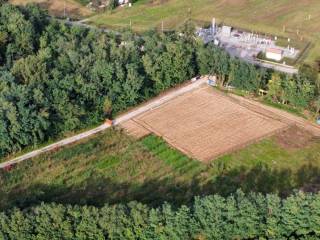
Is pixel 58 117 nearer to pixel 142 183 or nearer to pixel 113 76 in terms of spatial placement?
pixel 113 76

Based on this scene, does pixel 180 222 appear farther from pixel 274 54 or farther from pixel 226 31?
pixel 226 31

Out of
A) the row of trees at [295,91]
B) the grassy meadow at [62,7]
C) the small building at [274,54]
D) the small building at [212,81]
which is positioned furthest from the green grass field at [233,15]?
the small building at [212,81]

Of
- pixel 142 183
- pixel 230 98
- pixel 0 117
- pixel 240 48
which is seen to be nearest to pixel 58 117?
pixel 0 117

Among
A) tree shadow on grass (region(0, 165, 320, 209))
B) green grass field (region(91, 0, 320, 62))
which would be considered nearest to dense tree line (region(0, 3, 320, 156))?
tree shadow on grass (region(0, 165, 320, 209))

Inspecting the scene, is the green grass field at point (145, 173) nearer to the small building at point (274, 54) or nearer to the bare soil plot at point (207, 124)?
the bare soil plot at point (207, 124)

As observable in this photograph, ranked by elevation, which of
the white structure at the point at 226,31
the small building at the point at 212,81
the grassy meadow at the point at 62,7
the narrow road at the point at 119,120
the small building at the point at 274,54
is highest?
the grassy meadow at the point at 62,7

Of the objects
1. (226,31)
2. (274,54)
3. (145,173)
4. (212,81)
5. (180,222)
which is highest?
(226,31)

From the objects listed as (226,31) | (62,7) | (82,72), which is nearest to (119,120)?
(82,72)
